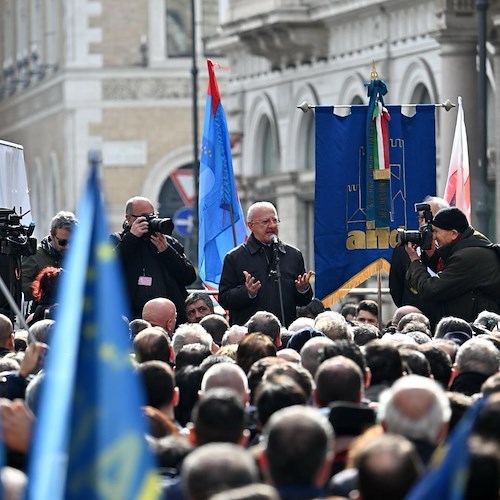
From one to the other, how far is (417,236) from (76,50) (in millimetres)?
36219

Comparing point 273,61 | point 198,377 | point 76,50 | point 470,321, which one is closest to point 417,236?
point 470,321

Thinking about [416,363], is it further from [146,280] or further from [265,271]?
[146,280]

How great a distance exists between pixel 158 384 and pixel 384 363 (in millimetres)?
1113

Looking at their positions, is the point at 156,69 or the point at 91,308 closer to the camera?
the point at 91,308

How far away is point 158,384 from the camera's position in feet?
29.2

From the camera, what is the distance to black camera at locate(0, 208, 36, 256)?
47.3 ft

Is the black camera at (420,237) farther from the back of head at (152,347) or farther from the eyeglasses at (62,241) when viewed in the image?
the back of head at (152,347)

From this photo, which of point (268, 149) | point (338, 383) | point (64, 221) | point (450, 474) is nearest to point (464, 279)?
point (64, 221)

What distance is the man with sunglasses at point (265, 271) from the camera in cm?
1455

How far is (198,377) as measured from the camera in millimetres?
9836

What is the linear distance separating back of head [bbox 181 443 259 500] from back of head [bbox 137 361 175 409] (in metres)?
2.43

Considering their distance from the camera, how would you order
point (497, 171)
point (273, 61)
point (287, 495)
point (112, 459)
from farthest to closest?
point (273, 61), point (497, 171), point (287, 495), point (112, 459)

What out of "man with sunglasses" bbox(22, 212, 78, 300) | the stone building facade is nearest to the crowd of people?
"man with sunglasses" bbox(22, 212, 78, 300)

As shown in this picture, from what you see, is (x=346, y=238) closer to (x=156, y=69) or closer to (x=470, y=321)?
(x=470, y=321)
